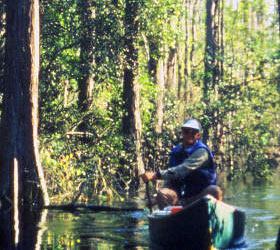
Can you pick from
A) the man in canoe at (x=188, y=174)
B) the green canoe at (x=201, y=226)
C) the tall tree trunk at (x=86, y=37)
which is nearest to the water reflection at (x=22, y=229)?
the green canoe at (x=201, y=226)

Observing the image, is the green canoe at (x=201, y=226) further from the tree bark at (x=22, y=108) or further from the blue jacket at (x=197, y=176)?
the tree bark at (x=22, y=108)

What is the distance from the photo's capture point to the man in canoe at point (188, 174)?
38.8ft

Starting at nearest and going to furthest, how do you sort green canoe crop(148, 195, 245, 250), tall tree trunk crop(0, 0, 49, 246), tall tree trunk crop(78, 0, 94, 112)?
green canoe crop(148, 195, 245, 250), tall tree trunk crop(0, 0, 49, 246), tall tree trunk crop(78, 0, 94, 112)

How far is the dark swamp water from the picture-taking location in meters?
11.9

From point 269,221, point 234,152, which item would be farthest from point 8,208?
point 234,152

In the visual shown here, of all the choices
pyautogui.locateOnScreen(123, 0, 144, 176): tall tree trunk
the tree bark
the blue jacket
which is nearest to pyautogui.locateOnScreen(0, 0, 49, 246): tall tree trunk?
the tree bark

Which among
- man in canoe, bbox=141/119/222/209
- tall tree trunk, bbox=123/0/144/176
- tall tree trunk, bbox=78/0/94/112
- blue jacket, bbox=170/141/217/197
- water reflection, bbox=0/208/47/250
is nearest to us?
water reflection, bbox=0/208/47/250

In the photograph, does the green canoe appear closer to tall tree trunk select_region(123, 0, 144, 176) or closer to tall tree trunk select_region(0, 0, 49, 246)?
tall tree trunk select_region(0, 0, 49, 246)

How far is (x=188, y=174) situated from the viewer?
12047 millimetres

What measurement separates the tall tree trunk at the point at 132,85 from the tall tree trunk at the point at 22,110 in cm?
424

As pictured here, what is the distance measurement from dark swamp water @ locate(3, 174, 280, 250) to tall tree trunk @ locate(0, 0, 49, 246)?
0.75 metres

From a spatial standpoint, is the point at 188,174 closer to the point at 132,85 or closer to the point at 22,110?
the point at 22,110

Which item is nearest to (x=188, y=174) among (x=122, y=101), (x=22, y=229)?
(x=22, y=229)

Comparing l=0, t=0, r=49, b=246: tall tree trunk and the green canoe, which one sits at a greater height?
l=0, t=0, r=49, b=246: tall tree trunk
